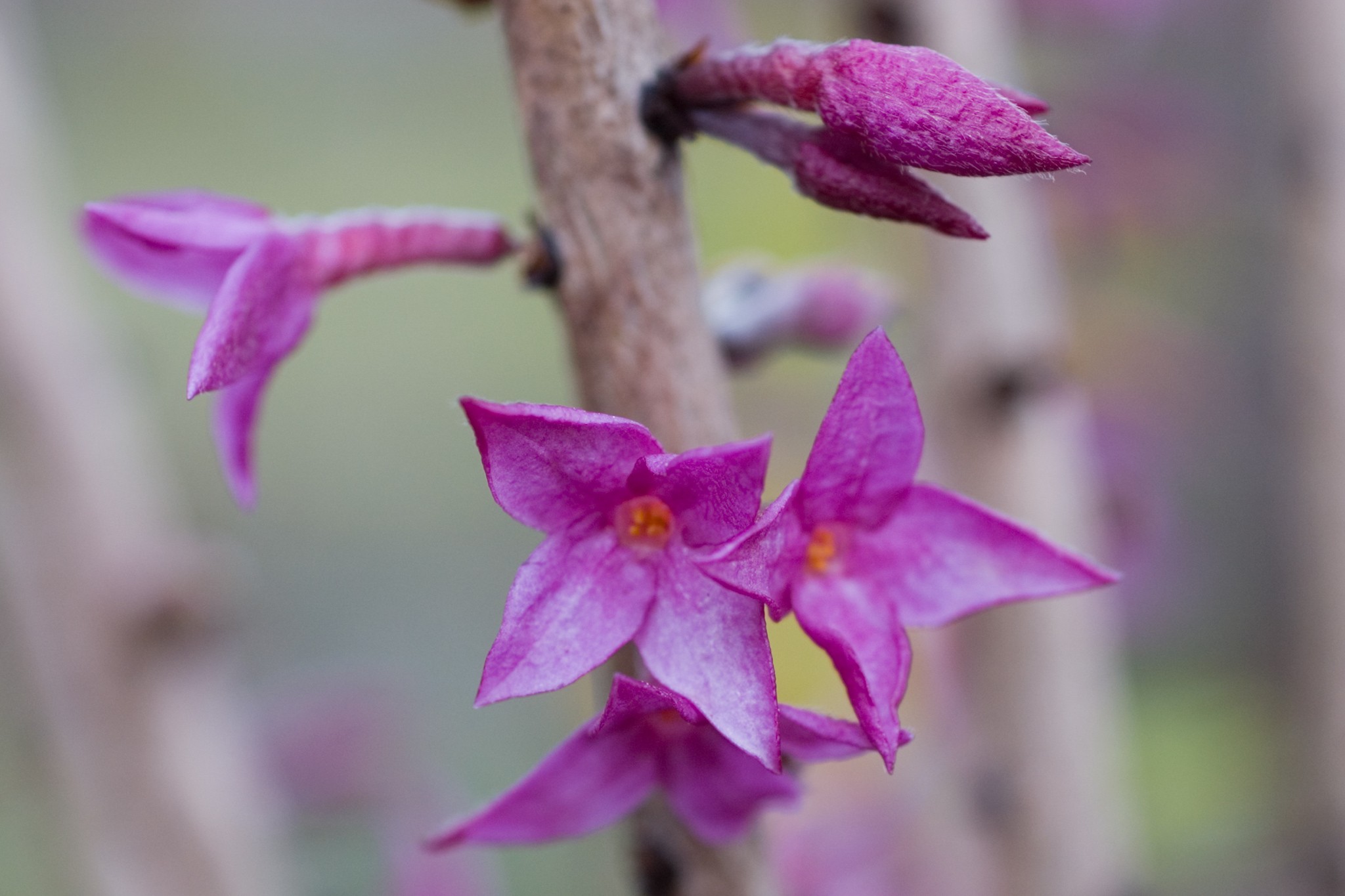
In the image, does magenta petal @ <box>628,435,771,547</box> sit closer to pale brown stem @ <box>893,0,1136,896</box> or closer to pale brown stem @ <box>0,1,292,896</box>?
pale brown stem @ <box>893,0,1136,896</box>

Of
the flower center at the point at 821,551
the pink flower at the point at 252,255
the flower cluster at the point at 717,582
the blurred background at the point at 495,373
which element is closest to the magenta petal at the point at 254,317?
the pink flower at the point at 252,255

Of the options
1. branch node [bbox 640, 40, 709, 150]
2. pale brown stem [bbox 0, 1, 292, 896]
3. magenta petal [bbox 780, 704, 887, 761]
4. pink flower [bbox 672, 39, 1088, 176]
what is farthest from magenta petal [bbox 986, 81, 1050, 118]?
pale brown stem [bbox 0, 1, 292, 896]

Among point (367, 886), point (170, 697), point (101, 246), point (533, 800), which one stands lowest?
point (367, 886)

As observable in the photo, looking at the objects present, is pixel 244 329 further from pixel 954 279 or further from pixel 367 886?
pixel 367 886

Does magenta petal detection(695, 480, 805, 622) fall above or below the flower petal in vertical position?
below

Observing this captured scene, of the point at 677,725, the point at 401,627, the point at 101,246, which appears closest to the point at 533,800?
the point at 677,725

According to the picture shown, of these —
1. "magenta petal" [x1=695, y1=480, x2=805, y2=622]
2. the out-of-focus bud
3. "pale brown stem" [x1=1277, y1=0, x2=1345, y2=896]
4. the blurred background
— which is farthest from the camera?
the blurred background

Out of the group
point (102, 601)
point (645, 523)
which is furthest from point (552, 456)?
point (102, 601)
